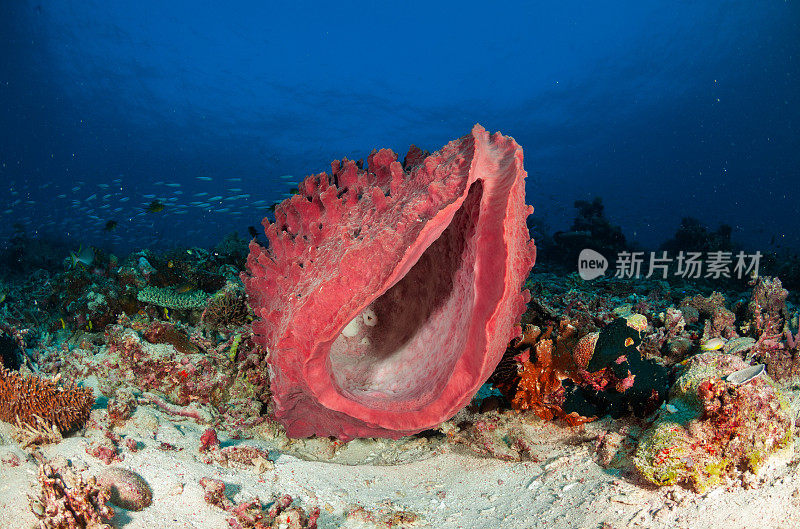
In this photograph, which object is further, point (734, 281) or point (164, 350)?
point (734, 281)

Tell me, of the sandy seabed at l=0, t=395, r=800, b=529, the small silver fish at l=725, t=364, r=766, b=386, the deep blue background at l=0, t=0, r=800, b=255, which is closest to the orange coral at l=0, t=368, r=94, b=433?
the sandy seabed at l=0, t=395, r=800, b=529

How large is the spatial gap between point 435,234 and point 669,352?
3.43 metres

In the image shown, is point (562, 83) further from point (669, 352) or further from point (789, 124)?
point (669, 352)

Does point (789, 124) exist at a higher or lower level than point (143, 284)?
higher

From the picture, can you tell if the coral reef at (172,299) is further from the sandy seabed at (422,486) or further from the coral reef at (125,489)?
the coral reef at (125,489)

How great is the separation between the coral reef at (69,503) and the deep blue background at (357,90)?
137ft

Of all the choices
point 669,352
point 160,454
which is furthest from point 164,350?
point 669,352

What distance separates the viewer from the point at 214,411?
3215mm

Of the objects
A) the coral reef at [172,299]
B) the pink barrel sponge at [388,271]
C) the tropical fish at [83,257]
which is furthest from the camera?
the tropical fish at [83,257]

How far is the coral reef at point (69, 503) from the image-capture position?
1692 millimetres

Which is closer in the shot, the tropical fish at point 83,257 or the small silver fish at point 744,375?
the small silver fish at point 744,375

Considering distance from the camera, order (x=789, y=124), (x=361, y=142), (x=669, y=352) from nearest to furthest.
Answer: (x=669, y=352) → (x=361, y=142) → (x=789, y=124)

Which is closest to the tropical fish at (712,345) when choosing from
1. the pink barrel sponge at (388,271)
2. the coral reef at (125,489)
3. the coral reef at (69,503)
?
the pink barrel sponge at (388,271)

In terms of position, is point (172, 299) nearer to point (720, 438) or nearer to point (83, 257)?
point (83, 257)
